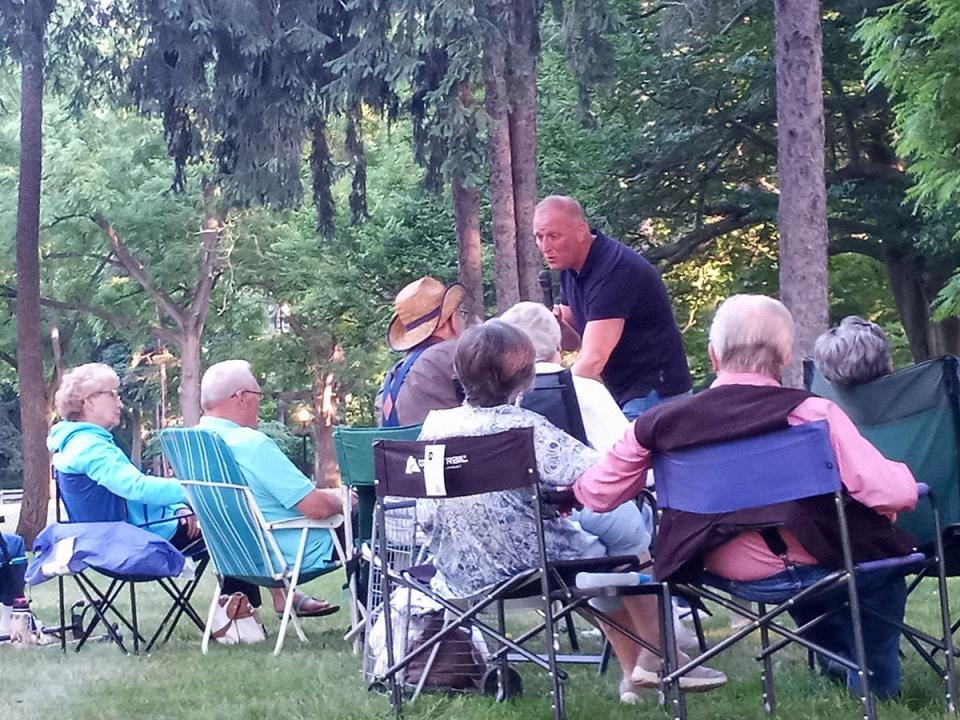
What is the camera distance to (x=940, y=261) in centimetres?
1728

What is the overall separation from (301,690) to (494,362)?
1.53m

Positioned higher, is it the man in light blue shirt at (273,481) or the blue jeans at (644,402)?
the blue jeans at (644,402)

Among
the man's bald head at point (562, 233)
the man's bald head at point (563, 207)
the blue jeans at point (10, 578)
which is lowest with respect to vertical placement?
the blue jeans at point (10, 578)

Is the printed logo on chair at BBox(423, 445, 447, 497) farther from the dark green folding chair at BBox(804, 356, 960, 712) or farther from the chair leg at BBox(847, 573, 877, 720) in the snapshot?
the dark green folding chair at BBox(804, 356, 960, 712)

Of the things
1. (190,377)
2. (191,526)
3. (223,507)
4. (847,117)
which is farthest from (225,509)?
(190,377)

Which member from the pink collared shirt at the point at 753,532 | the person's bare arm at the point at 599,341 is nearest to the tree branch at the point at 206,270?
the person's bare arm at the point at 599,341

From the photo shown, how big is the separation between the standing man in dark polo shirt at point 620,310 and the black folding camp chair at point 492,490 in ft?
4.49

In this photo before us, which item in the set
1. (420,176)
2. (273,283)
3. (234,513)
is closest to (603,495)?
(234,513)

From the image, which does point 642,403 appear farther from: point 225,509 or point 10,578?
point 10,578

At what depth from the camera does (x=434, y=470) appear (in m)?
3.57

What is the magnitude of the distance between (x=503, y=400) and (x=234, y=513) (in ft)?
6.41

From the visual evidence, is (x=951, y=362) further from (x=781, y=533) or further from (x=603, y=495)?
(x=603, y=495)

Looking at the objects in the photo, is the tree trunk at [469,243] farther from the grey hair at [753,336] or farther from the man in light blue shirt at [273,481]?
the grey hair at [753,336]

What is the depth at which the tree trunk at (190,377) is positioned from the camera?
78.2ft
